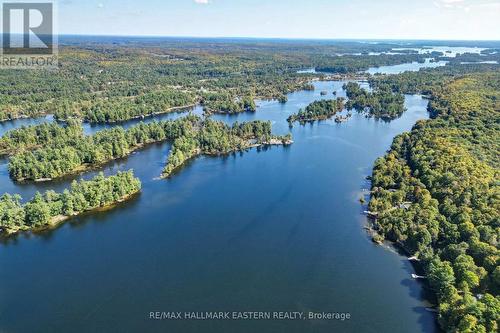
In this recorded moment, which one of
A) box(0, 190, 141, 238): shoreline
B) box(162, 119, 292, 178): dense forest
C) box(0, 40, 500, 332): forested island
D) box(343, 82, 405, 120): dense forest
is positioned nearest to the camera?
box(0, 40, 500, 332): forested island

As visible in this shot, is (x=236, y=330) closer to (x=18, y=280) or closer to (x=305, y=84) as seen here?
(x=18, y=280)

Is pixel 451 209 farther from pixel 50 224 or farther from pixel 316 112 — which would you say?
pixel 316 112

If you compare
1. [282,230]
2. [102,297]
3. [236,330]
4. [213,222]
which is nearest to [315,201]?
[282,230]

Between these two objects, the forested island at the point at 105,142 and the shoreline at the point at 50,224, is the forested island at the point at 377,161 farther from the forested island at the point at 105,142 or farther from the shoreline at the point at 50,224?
the shoreline at the point at 50,224

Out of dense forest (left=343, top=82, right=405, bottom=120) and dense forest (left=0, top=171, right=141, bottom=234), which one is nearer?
dense forest (left=0, top=171, right=141, bottom=234)

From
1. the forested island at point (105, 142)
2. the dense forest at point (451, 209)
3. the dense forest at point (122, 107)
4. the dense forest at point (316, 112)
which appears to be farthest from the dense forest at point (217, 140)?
the dense forest at point (451, 209)

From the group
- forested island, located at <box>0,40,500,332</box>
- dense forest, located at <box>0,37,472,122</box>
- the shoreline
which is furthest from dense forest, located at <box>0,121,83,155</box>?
the shoreline

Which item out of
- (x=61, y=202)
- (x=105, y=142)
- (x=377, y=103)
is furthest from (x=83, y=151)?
(x=377, y=103)

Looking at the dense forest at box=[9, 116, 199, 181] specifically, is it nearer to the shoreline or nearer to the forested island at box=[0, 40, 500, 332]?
the forested island at box=[0, 40, 500, 332]
